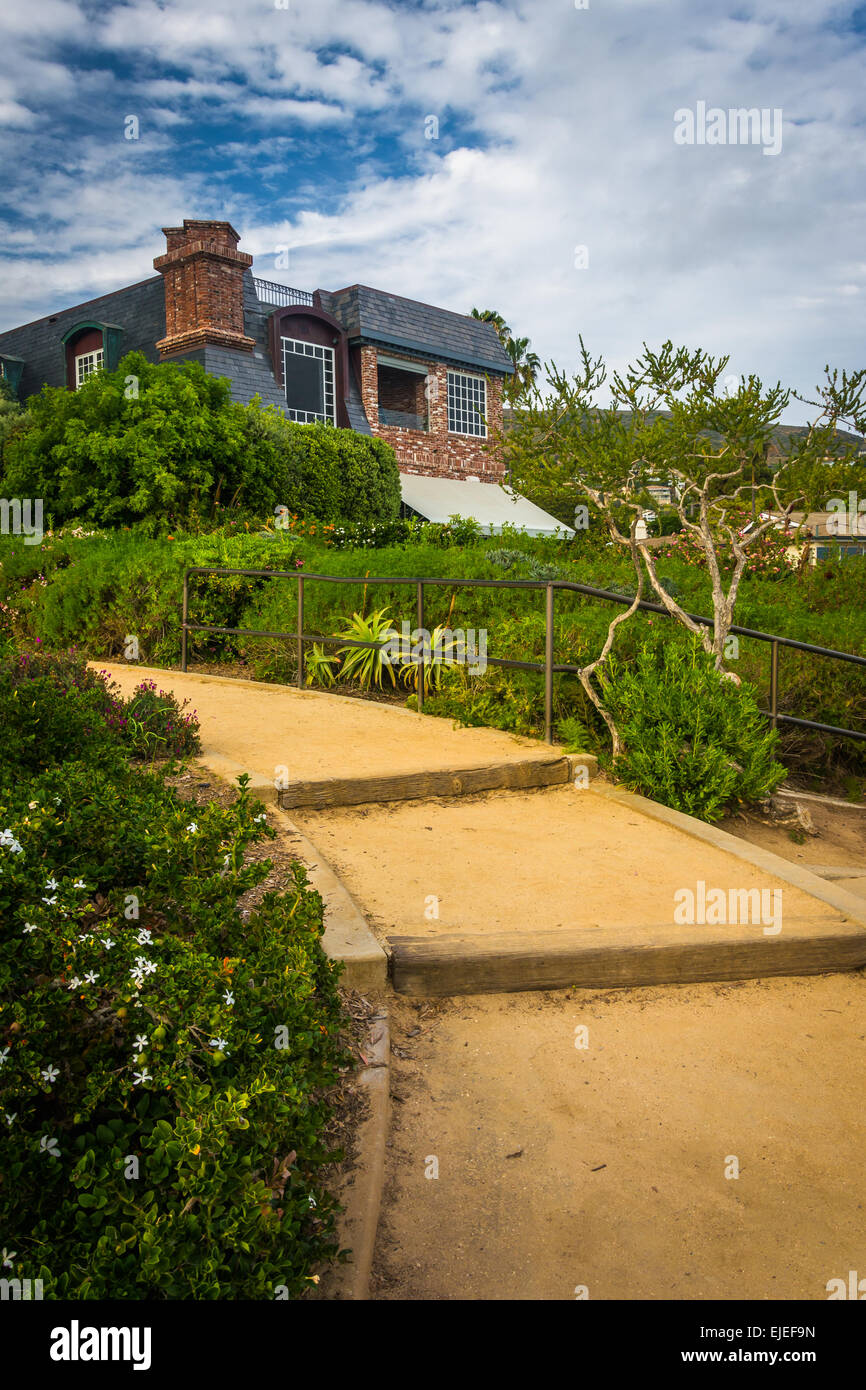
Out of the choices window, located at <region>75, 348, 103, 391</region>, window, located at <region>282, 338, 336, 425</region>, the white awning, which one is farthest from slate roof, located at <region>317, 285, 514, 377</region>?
window, located at <region>75, 348, 103, 391</region>

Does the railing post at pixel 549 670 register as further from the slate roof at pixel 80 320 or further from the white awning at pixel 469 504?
the slate roof at pixel 80 320

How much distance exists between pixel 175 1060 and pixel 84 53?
16.6 meters

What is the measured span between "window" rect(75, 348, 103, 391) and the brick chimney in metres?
3.43

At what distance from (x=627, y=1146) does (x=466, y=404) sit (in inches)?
1002

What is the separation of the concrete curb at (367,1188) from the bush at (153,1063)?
0.24ft

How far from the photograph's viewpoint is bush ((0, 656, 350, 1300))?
1.52 m

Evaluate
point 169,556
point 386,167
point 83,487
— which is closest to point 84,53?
point 386,167

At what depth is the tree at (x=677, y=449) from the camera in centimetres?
555

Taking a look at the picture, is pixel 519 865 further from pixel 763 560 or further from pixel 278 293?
pixel 278 293

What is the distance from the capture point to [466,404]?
25984mm

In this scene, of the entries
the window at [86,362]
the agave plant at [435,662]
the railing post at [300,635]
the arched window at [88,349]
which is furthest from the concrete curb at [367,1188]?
the window at [86,362]

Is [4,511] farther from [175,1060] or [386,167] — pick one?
[175,1060]

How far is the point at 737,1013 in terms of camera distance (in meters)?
3.28

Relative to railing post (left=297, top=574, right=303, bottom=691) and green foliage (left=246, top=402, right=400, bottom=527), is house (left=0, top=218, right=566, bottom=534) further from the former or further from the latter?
railing post (left=297, top=574, right=303, bottom=691)
